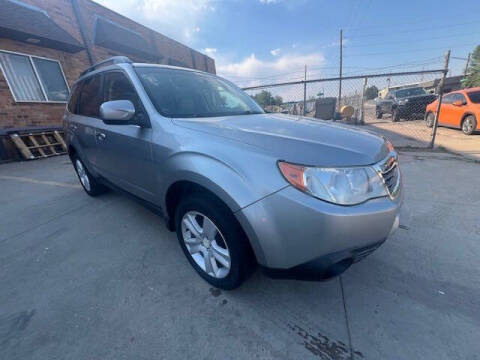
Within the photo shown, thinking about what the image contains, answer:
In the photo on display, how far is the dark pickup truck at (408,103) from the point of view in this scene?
34.5ft

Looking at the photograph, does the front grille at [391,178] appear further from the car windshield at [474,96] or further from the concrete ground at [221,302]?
the car windshield at [474,96]

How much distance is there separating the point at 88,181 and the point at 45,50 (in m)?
7.10

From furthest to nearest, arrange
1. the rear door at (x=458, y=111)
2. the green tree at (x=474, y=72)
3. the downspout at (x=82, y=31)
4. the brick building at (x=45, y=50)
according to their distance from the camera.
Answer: the green tree at (x=474, y=72) → the downspout at (x=82, y=31) → the rear door at (x=458, y=111) → the brick building at (x=45, y=50)

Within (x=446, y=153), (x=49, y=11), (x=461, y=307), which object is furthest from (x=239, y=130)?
(x=49, y=11)

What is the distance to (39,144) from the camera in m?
7.07

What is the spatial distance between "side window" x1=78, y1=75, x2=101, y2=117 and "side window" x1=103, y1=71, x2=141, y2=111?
0.22m

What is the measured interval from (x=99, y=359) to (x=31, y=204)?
3411 mm

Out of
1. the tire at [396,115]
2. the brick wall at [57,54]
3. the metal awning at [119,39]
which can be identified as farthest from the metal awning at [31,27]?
the tire at [396,115]

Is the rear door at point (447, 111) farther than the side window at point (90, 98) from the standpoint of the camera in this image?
Yes

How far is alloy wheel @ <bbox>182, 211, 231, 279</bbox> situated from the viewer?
1.61 metres

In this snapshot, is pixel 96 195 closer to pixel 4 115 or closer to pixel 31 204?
pixel 31 204

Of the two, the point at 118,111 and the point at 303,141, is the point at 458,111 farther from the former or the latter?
the point at 118,111

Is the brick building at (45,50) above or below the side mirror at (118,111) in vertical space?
above

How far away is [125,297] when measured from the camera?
170 cm
